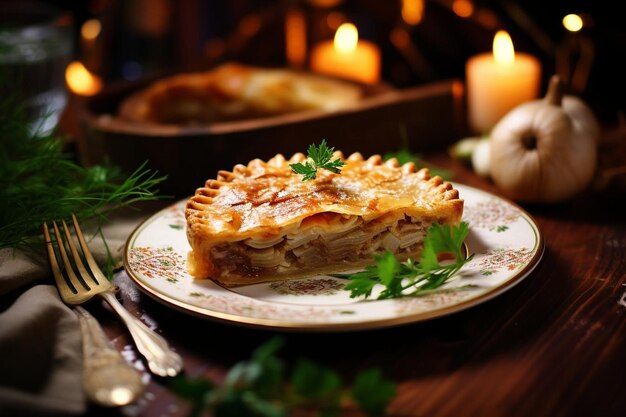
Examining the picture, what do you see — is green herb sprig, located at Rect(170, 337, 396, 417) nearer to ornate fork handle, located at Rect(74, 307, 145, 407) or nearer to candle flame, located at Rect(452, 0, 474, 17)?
ornate fork handle, located at Rect(74, 307, 145, 407)

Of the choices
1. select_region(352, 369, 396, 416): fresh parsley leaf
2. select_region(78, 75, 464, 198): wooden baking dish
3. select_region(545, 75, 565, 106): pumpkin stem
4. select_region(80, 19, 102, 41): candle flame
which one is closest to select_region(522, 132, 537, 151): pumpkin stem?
select_region(545, 75, 565, 106): pumpkin stem

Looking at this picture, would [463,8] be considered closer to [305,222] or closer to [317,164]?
[317,164]

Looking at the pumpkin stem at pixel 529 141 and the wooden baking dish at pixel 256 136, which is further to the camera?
the wooden baking dish at pixel 256 136

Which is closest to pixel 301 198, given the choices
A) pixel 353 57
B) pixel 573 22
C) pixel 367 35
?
pixel 573 22

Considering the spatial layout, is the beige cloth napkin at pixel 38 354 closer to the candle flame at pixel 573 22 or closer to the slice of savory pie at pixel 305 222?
the slice of savory pie at pixel 305 222

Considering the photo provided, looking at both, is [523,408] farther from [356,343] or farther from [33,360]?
[33,360]

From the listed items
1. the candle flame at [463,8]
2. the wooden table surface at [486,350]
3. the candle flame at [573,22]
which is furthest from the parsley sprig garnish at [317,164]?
the candle flame at [463,8]
